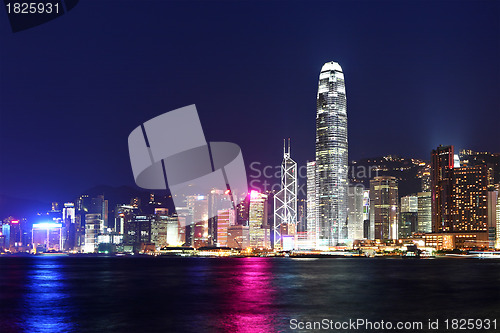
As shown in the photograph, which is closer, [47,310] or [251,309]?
[251,309]

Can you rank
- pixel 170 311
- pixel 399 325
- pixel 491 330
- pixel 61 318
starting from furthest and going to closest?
pixel 170 311 → pixel 61 318 → pixel 399 325 → pixel 491 330

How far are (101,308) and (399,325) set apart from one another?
2477cm

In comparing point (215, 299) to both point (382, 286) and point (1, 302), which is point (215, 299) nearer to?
point (1, 302)

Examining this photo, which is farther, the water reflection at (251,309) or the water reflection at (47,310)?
the water reflection at (47,310)

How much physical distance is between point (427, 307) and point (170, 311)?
21619 millimetres

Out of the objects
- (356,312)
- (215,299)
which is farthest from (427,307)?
(215,299)

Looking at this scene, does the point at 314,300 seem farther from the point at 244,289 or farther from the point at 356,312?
the point at 244,289

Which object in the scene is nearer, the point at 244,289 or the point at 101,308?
the point at 101,308

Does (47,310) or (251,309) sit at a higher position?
(251,309)

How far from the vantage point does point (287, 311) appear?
48.2 metres

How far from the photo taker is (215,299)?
58.6 meters

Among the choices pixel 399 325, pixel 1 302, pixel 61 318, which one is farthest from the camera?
pixel 1 302

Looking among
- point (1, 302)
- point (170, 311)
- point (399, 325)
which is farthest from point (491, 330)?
point (1, 302)

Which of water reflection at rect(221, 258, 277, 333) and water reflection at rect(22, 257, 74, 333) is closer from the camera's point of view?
water reflection at rect(221, 258, 277, 333)
